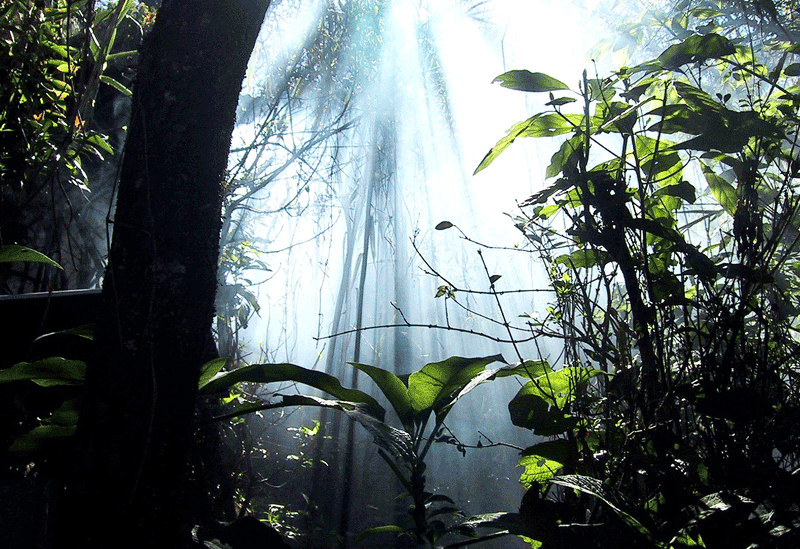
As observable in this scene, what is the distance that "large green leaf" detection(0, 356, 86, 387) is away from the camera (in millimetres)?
664

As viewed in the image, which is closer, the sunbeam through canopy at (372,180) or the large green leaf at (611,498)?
the large green leaf at (611,498)

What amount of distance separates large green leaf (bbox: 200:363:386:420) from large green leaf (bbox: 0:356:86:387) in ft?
0.57

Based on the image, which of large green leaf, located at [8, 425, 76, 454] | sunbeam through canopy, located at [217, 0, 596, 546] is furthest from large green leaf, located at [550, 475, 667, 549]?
sunbeam through canopy, located at [217, 0, 596, 546]

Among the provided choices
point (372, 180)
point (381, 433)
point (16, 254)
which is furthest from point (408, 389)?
point (372, 180)

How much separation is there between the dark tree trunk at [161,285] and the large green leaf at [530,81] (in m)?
0.39

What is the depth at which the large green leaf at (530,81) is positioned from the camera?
760 millimetres

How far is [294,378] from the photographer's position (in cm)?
70

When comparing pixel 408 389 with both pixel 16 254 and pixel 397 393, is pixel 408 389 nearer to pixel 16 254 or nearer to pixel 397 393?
pixel 397 393

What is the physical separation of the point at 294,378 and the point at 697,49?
751 mm

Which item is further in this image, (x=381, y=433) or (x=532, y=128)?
(x=532, y=128)

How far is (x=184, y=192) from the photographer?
1.97ft

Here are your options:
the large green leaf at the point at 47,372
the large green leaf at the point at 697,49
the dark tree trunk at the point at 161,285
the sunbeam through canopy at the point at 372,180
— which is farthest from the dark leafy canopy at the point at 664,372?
the sunbeam through canopy at the point at 372,180

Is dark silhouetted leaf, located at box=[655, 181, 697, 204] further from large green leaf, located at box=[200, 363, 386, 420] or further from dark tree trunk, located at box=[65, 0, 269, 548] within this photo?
dark tree trunk, located at box=[65, 0, 269, 548]

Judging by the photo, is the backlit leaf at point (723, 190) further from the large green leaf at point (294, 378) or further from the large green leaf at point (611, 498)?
the large green leaf at point (294, 378)
